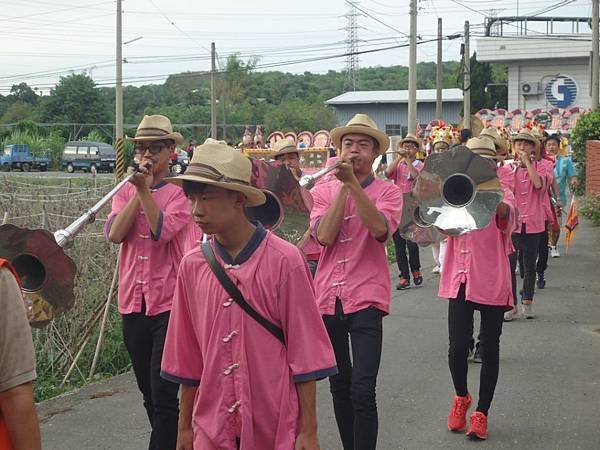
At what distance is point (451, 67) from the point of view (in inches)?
3868

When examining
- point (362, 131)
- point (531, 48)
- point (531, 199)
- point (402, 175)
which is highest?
point (531, 48)

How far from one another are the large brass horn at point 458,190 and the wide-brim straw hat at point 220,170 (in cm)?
268

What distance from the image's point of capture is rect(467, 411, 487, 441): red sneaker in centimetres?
599

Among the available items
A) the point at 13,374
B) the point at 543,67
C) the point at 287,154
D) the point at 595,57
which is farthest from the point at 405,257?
the point at 543,67

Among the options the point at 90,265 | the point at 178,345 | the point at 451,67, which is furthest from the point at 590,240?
the point at 451,67

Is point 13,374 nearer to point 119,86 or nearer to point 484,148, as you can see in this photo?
point 484,148

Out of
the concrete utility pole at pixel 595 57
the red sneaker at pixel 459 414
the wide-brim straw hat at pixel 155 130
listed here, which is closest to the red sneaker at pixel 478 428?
the red sneaker at pixel 459 414

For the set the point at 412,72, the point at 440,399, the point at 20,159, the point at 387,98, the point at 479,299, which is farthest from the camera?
the point at 387,98

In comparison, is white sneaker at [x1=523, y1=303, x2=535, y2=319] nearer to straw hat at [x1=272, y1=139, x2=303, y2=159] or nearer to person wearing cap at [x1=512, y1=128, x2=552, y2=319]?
person wearing cap at [x1=512, y1=128, x2=552, y2=319]

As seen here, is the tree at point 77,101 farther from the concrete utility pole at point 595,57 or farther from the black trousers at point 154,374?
the black trousers at point 154,374

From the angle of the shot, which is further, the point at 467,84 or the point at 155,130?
the point at 467,84

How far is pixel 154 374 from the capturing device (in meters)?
4.98

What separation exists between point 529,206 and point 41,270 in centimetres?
705

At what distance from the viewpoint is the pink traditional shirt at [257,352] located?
3.39 metres
